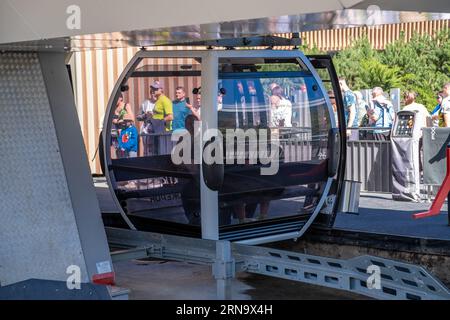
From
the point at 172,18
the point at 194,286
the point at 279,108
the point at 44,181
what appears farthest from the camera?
the point at 279,108

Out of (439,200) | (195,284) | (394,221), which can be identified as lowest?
(195,284)

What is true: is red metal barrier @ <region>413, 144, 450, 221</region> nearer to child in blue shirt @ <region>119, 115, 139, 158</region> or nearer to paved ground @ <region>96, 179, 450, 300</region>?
paved ground @ <region>96, 179, 450, 300</region>

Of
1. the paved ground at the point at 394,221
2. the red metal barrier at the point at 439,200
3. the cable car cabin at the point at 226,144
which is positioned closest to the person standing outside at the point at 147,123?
the cable car cabin at the point at 226,144

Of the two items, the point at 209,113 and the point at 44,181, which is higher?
the point at 209,113

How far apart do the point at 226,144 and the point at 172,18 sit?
287cm

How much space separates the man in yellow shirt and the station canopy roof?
174cm

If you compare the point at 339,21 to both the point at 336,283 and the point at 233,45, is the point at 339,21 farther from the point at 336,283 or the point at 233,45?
the point at 233,45

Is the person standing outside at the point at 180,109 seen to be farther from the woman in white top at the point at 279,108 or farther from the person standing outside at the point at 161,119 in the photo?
the woman in white top at the point at 279,108

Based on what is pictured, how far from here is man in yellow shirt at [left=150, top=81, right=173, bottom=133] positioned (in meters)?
8.12

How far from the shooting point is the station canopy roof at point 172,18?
4.46 meters

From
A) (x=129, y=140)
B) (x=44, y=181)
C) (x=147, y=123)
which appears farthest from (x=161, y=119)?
(x=44, y=181)

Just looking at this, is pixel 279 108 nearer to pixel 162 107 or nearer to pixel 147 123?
pixel 162 107

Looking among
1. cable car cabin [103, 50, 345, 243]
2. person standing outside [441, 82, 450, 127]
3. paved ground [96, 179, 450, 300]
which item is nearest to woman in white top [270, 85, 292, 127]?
cable car cabin [103, 50, 345, 243]

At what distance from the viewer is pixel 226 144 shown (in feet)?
25.8
